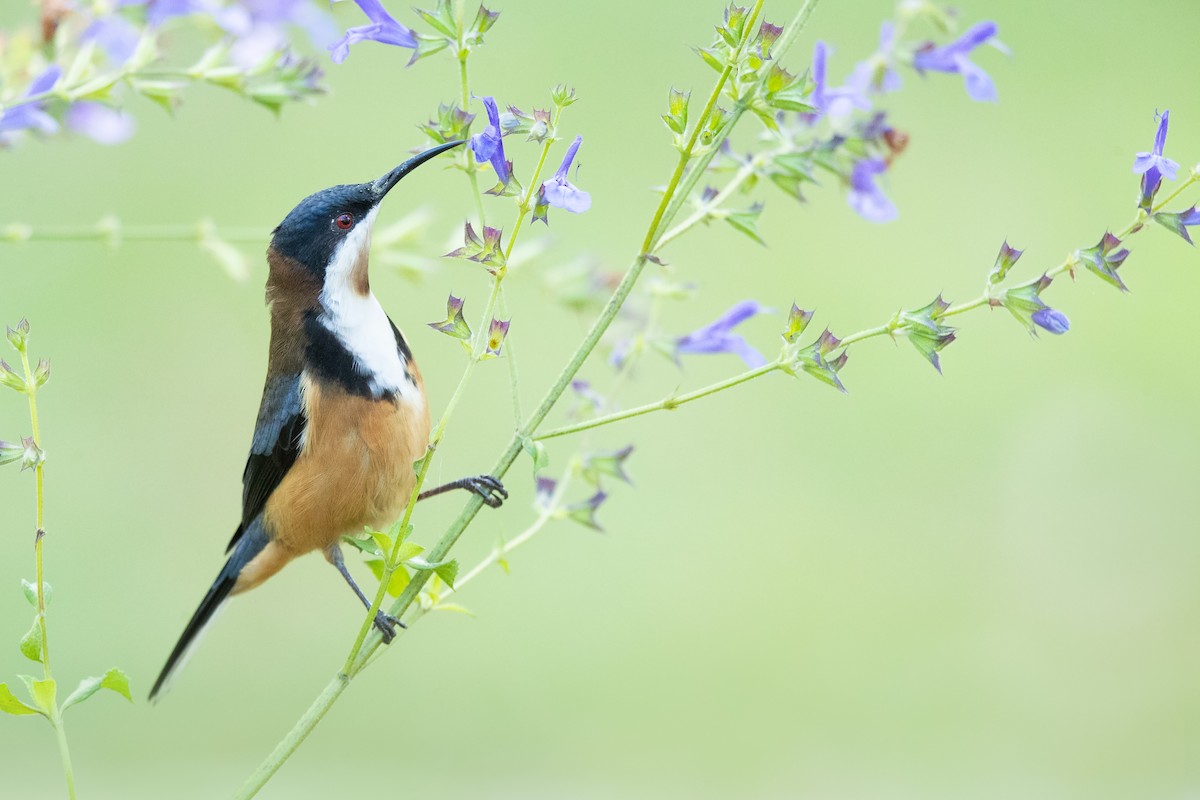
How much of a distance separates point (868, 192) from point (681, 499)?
3432mm

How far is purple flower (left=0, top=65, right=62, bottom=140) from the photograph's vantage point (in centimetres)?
83

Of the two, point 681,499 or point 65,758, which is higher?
point 681,499

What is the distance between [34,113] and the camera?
2.78 ft

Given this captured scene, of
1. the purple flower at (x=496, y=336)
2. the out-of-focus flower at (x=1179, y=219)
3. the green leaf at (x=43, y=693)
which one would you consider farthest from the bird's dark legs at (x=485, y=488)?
the out-of-focus flower at (x=1179, y=219)

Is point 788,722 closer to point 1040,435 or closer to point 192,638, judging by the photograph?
point 1040,435

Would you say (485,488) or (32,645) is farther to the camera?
(485,488)

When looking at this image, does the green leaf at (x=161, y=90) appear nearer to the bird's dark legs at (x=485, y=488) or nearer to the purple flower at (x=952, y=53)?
the bird's dark legs at (x=485, y=488)

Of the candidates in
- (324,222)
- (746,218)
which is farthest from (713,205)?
(324,222)

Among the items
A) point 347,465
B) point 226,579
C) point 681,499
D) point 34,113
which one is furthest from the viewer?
point 681,499

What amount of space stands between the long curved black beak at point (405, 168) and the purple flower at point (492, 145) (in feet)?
0.08

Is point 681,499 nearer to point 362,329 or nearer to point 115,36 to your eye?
point 362,329

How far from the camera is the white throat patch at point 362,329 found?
172 centimetres

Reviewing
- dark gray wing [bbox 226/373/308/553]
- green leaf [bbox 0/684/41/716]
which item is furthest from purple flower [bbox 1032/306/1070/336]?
dark gray wing [bbox 226/373/308/553]

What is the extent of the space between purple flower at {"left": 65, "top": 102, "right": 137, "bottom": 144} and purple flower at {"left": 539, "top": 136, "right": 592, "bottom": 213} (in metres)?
0.29
